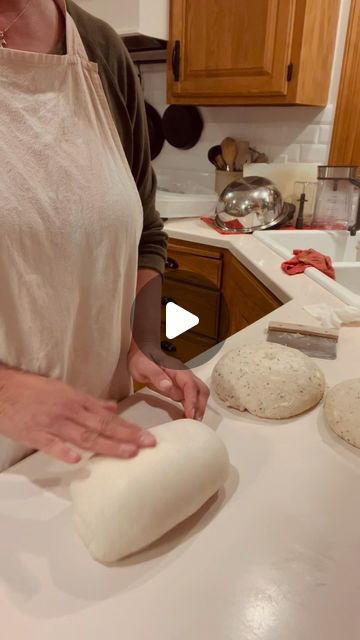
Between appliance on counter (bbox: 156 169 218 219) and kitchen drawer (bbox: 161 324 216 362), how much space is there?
1.63 feet

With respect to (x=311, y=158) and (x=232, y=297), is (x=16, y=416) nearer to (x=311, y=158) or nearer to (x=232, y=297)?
(x=232, y=297)

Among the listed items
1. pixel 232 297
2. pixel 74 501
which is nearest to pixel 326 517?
pixel 74 501

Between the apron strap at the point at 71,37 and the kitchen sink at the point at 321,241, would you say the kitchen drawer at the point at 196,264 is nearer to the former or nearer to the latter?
the kitchen sink at the point at 321,241

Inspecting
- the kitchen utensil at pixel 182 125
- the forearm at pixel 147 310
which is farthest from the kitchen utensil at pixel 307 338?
the kitchen utensil at pixel 182 125

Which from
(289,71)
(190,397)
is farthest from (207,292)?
(190,397)

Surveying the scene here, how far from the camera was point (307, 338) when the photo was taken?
33.7 inches

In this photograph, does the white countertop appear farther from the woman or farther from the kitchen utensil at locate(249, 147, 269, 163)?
the kitchen utensil at locate(249, 147, 269, 163)

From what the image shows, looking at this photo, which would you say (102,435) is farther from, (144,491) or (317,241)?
(317,241)

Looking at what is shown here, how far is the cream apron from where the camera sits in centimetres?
51

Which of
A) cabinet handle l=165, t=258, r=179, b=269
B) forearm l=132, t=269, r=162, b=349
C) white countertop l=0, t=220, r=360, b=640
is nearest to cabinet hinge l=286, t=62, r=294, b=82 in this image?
cabinet handle l=165, t=258, r=179, b=269

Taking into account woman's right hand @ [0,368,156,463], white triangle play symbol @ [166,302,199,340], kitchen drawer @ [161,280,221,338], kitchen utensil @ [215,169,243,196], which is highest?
kitchen utensil @ [215,169,243,196]

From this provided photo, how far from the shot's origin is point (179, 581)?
429mm

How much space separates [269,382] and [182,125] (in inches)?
75.8

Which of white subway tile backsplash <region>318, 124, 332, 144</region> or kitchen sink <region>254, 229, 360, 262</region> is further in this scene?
white subway tile backsplash <region>318, 124, 332, 144</region>
